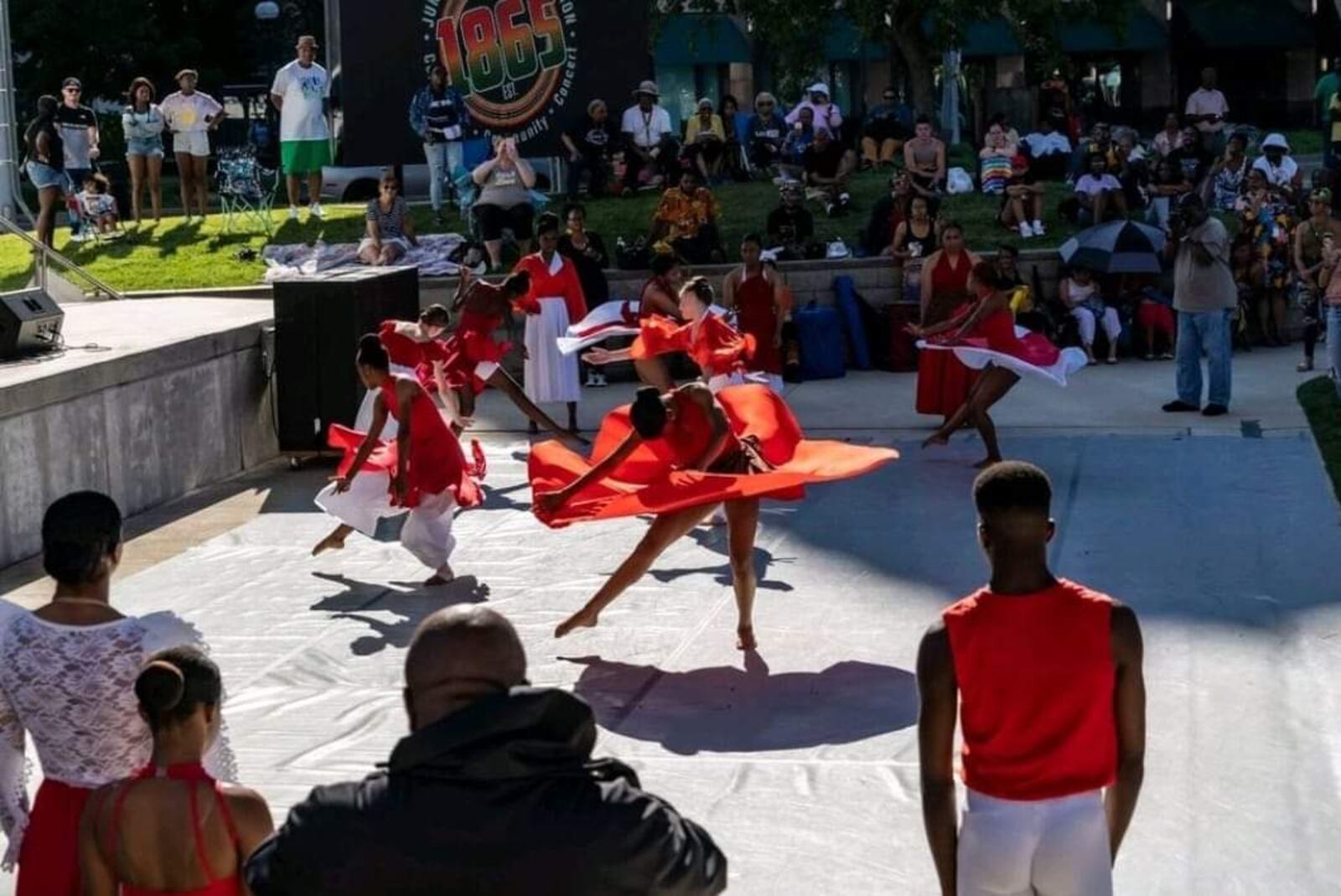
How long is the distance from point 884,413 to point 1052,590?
539 inches

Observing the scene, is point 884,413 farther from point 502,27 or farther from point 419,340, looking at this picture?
point 502,27

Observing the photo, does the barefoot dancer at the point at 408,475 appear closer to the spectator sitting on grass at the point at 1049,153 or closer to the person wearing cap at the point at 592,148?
the person wearing cap at the point at 592,148

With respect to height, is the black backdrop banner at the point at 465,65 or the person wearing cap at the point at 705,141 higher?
the black backdrop banner at the point at 465,65

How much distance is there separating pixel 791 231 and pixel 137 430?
921cm

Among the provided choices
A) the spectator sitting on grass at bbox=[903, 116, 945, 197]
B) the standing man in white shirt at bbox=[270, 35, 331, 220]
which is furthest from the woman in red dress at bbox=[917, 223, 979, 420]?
the standing man in white shirt at bbox=[270, 35, 331, 220]

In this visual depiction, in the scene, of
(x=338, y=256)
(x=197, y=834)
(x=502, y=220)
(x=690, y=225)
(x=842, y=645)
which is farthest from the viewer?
(x=338, y=256)

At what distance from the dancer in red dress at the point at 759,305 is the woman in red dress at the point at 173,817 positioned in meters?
12.7

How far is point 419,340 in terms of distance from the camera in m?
14.8

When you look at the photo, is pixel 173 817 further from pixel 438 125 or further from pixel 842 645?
pixel 438 125

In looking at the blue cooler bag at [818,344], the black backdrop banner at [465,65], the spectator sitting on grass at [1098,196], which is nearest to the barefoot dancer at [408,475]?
the blue cooler bag at [818,344]

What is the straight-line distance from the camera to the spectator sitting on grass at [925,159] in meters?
25.1

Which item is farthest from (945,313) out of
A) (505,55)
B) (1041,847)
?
(1041,847)

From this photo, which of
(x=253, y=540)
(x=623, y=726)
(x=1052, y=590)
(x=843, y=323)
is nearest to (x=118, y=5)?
(x=843, y=323)

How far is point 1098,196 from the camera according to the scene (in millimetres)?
23953
